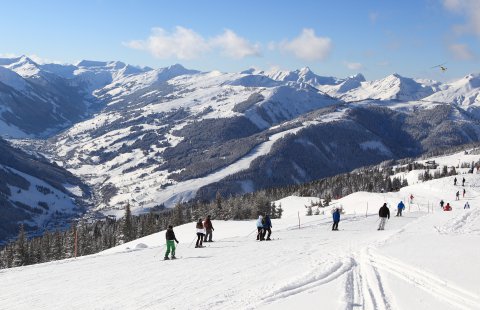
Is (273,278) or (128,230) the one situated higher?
(273,278)

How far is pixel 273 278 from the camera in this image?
65.0 feet

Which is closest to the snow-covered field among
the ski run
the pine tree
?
the ski run

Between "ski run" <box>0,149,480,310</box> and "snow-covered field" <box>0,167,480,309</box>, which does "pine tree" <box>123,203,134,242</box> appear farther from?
"snow-covered field" <box>0,167,480,309</box>

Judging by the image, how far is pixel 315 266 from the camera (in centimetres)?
2197

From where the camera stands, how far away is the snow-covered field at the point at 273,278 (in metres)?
15.9

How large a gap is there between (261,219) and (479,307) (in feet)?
79.2

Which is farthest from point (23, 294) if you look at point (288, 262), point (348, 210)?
point (348, 210)

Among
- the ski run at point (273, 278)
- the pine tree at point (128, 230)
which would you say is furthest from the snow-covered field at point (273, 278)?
the pine tree at point (128, 230)

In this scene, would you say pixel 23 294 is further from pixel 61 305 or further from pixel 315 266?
pixel 315 266

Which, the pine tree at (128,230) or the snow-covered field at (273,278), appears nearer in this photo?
the snow-covered field at (273,278)

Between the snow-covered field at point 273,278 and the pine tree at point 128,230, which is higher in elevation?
the snow-covered field at point 273,278

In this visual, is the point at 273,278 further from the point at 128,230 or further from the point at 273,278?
the point at 128,230

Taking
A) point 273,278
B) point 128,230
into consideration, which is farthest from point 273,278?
point 128,230

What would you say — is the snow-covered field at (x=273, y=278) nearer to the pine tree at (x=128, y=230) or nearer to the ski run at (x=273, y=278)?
the ski run at (x=273, y=278)
